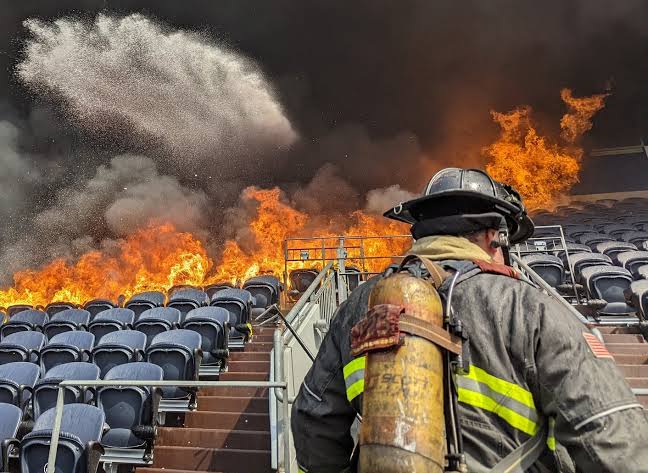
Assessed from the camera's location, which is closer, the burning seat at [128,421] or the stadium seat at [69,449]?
the stadium seat at [69,449]

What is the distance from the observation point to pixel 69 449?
12.8ft

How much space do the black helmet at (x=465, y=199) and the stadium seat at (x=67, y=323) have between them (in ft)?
26.8

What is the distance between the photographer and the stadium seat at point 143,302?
8.98 meters

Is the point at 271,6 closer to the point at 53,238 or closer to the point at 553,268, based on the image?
the point at 53,238

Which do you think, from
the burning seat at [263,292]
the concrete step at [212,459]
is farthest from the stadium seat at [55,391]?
the burning seat at [263,292]

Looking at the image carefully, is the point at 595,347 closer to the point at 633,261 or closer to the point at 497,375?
the point at 497,375

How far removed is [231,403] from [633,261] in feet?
25.5

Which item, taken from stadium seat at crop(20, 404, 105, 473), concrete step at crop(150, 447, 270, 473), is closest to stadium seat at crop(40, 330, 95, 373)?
stadium seat at crop(20, 404, 105, 473)

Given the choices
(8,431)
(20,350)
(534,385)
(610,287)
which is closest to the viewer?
(534,385)

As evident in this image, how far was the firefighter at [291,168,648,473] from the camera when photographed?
1009mm

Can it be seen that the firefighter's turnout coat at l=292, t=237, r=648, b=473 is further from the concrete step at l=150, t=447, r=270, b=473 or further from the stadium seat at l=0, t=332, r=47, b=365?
the stadium seat at l=0, t=332, r=47, b=365

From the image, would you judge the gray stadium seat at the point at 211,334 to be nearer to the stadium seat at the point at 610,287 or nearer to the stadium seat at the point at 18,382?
the stadium seat at the point at 18,382

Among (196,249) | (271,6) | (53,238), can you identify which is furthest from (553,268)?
(53,238)

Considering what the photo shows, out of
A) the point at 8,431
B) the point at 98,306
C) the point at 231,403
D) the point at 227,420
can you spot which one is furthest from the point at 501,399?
the point at 98,306
